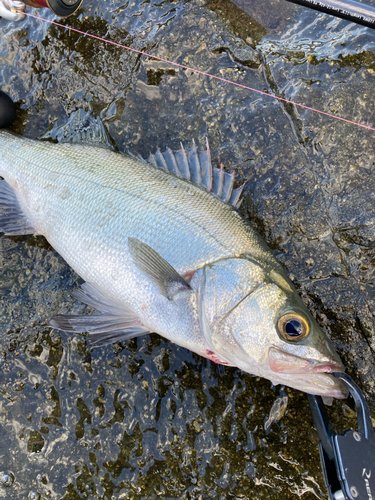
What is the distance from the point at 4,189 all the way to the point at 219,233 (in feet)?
5.22

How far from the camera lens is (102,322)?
7.11 feet

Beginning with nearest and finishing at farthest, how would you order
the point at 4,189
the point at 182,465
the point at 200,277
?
the point at 200,277 < the point at 182,465 < the point at 4,189

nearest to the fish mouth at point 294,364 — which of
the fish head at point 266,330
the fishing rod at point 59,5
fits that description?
the fish head at point 266,330

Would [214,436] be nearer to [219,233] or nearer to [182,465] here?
[182,465]

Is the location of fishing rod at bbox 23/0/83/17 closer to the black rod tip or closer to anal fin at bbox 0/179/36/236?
the black rod tip

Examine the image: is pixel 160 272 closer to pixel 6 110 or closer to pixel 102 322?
pixel 102 322

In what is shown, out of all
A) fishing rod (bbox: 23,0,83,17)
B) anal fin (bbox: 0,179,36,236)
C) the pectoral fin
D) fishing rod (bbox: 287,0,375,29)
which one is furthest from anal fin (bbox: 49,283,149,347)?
fishing rod (bbox: 287,0,375,29)

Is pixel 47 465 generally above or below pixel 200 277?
below

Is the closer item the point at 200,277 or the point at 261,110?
the point at 200,277

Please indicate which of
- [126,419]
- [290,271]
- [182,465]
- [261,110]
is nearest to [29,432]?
[126,419]

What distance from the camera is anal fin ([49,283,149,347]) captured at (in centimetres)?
212

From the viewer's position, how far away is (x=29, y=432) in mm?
2279

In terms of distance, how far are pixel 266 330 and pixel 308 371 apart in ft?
0.86

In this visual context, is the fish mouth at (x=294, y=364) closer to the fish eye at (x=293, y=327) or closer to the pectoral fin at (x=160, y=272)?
the fish eye at (x=293, y=327)
